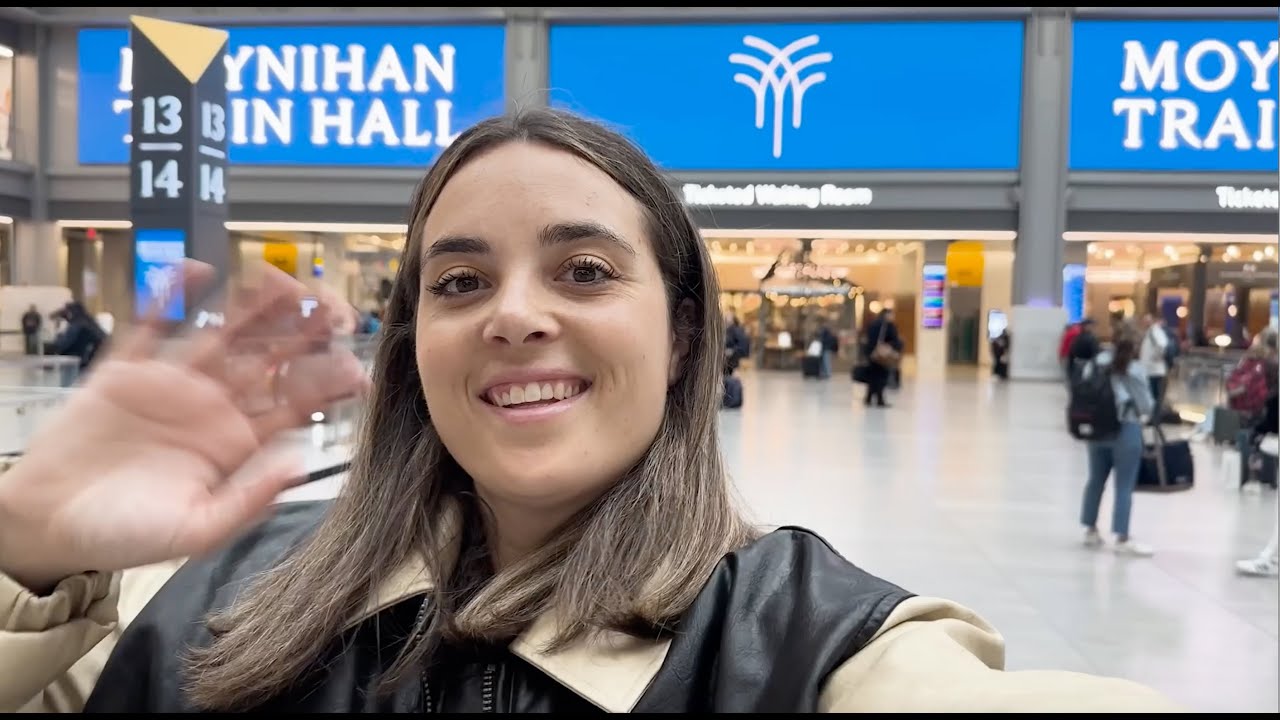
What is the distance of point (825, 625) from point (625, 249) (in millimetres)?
537

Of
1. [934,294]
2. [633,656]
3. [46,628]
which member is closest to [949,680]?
[633,656]

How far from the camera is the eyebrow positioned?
1.14m

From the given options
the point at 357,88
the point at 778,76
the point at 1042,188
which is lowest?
the point at 1042,188

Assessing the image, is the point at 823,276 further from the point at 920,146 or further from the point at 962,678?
the point at 962,678

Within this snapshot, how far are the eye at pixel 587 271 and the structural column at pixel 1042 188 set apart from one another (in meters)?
18.3

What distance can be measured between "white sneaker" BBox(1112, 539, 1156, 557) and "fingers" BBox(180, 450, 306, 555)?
6.02 m

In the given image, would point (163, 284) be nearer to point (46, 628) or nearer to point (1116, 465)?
point (46, 628)

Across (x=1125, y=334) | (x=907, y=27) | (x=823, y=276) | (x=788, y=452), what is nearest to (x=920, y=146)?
(x=907, y=27)

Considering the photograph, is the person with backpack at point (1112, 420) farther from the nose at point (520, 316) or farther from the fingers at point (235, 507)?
the fingers at point (235, 507)

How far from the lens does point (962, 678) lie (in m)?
0.91

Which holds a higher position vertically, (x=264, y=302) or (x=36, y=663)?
(x=264, y=302)

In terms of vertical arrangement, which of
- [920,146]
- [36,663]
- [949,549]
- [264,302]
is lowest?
[949,549]

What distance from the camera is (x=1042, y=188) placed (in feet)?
57.1

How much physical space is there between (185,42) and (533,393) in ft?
23.9
